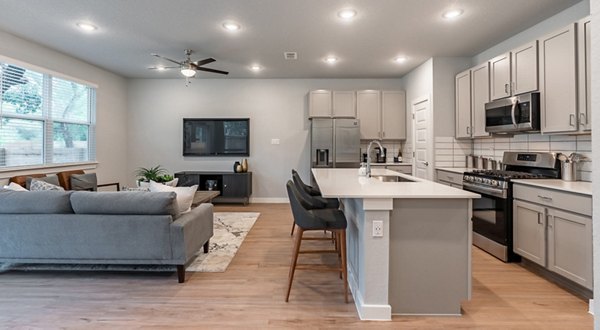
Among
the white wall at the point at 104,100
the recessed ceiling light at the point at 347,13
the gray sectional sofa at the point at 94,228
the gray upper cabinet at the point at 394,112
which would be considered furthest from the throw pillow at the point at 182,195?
the gray upper cabinet at the point at 394,112

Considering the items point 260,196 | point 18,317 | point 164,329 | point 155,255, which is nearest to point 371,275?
point 164,329

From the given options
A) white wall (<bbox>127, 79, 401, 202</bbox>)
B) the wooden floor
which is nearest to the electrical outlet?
the wooden floor

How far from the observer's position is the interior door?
5172mm

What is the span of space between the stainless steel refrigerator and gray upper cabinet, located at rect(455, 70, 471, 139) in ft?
5.89

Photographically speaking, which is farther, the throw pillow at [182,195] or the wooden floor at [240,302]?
the throw pillow at [182,195]

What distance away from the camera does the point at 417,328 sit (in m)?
2.06

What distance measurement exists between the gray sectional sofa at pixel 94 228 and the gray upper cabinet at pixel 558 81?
11.8 ft

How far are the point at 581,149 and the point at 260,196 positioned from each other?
5.22m

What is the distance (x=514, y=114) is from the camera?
3510 mm

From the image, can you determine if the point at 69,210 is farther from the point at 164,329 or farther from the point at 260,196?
the point at 260,196

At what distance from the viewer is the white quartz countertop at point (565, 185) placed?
2464 mm

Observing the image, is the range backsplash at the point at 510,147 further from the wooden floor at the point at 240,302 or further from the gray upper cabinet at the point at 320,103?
the gray upper cabinet at the point at 320,103

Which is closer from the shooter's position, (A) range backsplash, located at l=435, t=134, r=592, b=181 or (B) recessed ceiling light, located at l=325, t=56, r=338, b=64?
(A) range backsplash, located at l=435, t=134, r=592, b=181

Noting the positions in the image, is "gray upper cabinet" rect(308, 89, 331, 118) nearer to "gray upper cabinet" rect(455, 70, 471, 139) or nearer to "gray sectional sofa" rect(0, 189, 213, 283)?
"gray upper cabinet" rect(455, 70, 471, 139)
